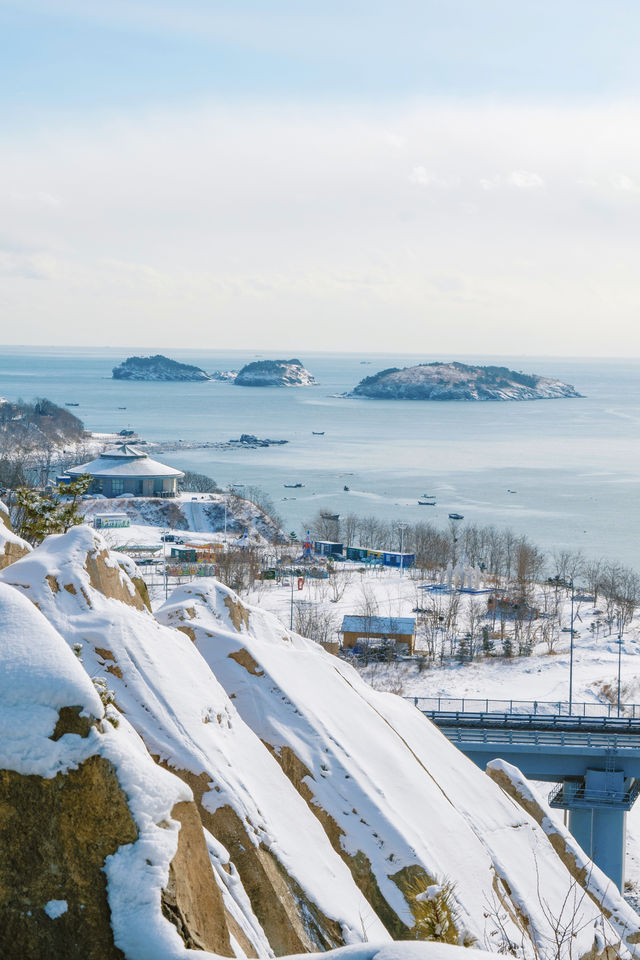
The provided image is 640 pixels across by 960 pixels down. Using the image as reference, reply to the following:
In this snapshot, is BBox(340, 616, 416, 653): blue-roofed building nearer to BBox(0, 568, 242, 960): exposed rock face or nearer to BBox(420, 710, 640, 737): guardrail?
BBox(420, 710, 640, 737): guardrail

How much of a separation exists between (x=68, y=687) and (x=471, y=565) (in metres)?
72.9

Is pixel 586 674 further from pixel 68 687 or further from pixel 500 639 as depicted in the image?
pixel 68 687

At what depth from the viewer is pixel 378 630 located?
6053cm

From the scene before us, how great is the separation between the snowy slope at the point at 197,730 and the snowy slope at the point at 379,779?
3.52ft

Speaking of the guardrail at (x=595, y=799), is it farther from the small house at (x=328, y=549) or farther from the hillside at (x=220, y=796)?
the small house at (x=328, y=549)

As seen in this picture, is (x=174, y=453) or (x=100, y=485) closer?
(x=100, y=485)

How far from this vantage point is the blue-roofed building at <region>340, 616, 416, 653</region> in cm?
6034

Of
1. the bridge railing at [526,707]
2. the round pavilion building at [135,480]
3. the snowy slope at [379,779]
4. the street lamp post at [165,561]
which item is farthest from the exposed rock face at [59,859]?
the round pavilion building at [135,480]

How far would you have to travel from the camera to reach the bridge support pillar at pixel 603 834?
36781 mm

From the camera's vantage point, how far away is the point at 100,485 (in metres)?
112

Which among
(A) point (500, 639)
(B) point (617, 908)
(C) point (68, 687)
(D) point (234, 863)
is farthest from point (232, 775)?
(A) point (500, 639)

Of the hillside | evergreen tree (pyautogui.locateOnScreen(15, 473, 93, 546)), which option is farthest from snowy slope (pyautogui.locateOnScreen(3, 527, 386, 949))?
evergreen tree (pyautogui.locateOnScreen(15, 473, 93, 546))

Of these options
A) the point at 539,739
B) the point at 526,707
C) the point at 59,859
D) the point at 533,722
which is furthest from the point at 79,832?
the point at 526,707

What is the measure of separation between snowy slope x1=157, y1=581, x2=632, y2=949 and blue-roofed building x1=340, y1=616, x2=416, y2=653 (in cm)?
3628
